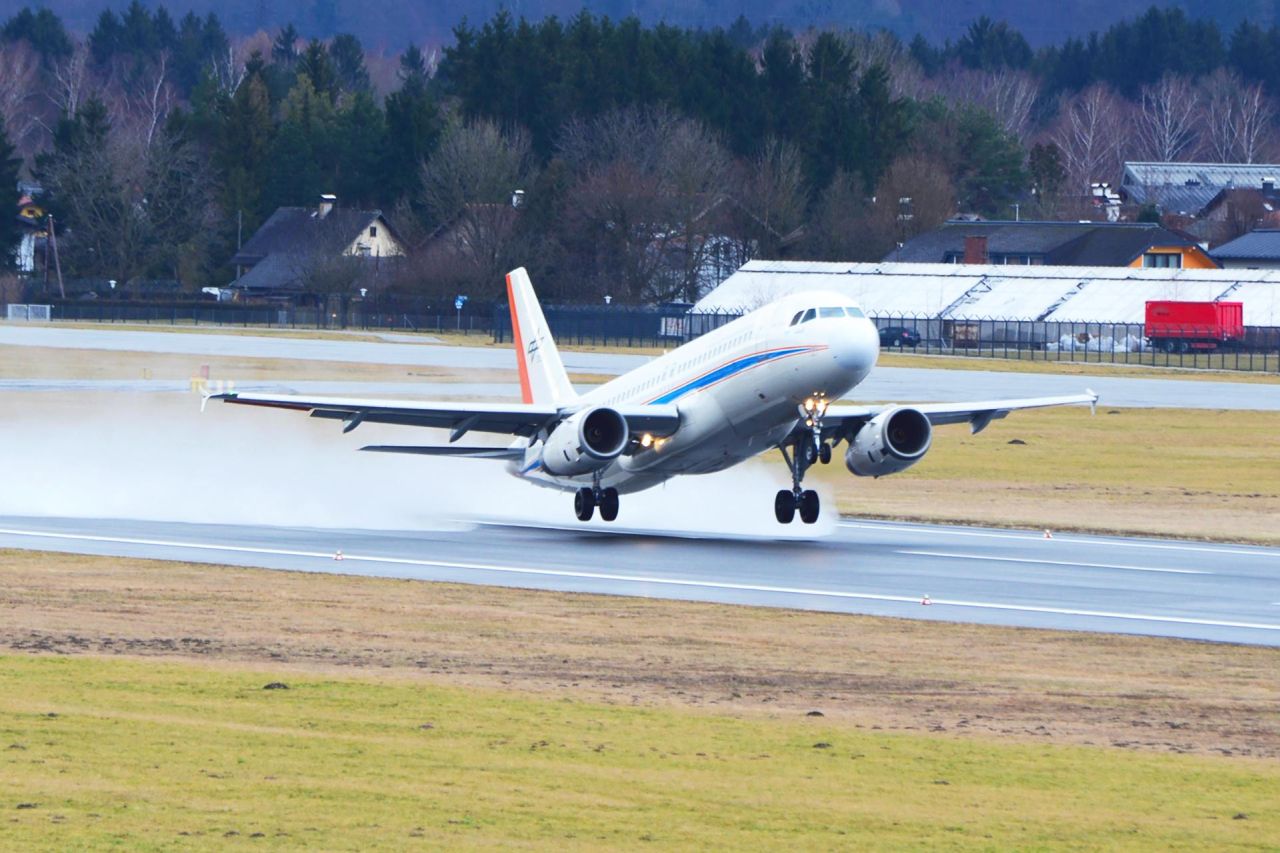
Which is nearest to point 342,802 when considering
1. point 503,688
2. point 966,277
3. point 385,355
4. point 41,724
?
point 41,724

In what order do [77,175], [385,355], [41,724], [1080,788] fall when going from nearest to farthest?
[1080,788] < [41,724] < [385,355] < [77,175]

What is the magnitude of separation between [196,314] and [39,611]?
138 metres

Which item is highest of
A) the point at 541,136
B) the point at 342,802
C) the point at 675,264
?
the point at 541,136

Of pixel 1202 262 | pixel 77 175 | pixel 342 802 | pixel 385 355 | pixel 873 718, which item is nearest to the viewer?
pixel 342 802

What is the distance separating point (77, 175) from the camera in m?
187

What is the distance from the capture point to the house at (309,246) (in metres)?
174

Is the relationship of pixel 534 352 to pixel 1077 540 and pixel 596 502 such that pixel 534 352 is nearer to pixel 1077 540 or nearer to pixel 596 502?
pixel 596 502

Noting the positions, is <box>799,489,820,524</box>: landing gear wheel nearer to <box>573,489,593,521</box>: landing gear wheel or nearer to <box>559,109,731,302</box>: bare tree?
Answer: <box>573,489,593,521</box>: landing gear wheel

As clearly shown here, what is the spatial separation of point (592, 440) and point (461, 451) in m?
5.09

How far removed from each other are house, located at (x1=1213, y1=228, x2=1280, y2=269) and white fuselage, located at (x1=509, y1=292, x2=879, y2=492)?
129m

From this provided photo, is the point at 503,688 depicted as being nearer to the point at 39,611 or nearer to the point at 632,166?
the point at 39,611

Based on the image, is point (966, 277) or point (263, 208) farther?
point (263, 208)

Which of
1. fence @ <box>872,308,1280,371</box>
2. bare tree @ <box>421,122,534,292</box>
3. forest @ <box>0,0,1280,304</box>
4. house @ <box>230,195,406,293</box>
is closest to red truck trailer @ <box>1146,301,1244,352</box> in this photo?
fence @ <box>872,308,1280,371</box>

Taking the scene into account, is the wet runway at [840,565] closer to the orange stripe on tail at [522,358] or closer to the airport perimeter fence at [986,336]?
the orange stripe on tail at [522,358]
